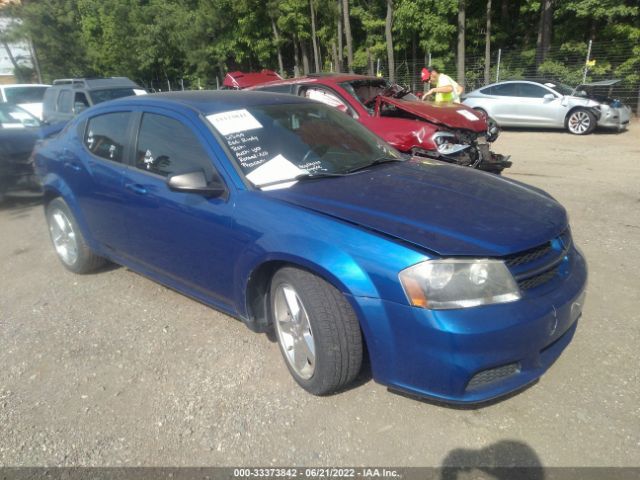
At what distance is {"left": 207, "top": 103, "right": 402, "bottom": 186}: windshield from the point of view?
10.0 feet

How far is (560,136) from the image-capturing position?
12.7 m

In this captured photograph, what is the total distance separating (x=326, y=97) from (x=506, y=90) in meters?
8.61

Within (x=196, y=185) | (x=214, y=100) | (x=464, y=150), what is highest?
(x=214, y=100)

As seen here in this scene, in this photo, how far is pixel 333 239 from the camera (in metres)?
2.45

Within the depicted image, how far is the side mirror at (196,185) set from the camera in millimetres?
2863

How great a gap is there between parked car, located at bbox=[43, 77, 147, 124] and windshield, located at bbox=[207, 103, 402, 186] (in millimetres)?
8595

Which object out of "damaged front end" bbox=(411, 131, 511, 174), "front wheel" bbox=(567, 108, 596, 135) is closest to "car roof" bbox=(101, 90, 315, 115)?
"damaged front end" bbox=(411, 131, 511, 174)

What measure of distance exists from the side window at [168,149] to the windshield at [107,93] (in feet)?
26.7

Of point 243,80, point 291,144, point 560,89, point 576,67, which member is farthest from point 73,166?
point 576,67

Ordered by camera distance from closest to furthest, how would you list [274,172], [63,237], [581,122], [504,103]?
[274,172]
[63,237]
[581,122]
[504,103]

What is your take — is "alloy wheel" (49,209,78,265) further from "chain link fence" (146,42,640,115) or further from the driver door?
"chain link fence" (146,42,640,115)

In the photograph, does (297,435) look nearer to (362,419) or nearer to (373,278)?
(362,419)

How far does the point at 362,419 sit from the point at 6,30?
41265 millimetres

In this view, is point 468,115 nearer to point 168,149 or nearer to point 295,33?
point 168,149
